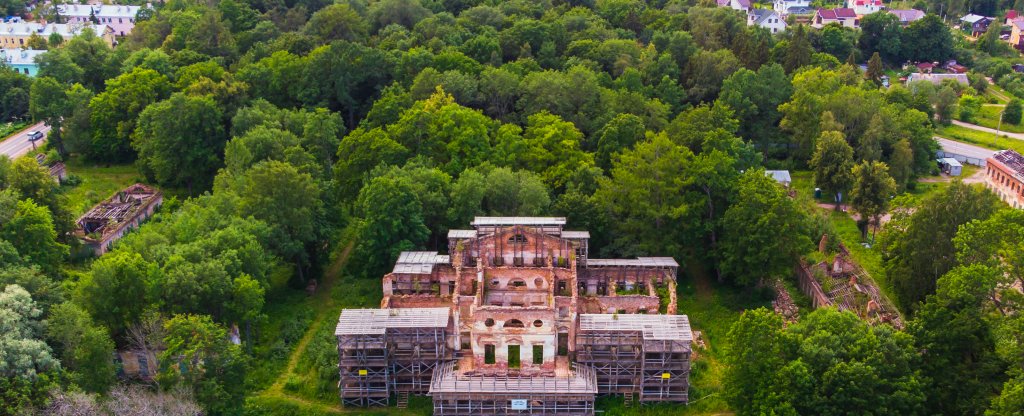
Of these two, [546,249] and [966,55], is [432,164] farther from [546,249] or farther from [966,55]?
[966,55]

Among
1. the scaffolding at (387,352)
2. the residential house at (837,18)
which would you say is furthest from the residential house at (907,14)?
the scaffolding at (387,352)

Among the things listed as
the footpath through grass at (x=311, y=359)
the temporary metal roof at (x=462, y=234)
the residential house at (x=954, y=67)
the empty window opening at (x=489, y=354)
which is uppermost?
the residential house at (x=954, y=67)

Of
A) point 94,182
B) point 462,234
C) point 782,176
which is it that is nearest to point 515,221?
point 462,234

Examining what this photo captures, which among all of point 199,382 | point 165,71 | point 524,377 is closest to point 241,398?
point 199,382

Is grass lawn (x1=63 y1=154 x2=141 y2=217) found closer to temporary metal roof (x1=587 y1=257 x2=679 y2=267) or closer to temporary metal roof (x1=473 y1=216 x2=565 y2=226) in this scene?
temporary metal roof (x1=473 y1=216 x2=565 y2=226)

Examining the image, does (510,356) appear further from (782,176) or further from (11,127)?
(11,127)

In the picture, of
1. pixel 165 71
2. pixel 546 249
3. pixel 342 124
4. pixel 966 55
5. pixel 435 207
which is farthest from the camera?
pixel 966 55

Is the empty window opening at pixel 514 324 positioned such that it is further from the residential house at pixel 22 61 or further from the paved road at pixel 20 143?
the residential house at pixel 22 61
